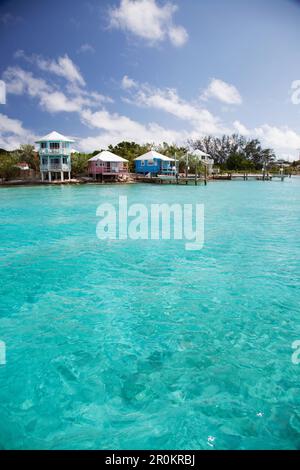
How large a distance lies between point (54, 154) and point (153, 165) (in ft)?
56.0

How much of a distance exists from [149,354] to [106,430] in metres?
1.48

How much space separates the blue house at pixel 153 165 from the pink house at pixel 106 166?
484 cm

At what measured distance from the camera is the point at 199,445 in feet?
11.2

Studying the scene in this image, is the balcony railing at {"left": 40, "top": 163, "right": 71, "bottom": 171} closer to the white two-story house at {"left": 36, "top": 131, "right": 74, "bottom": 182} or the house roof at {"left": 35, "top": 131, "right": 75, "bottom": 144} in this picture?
the white two-story house at {"left": 36, "top": 131, "right": 74, "bottom": 182}

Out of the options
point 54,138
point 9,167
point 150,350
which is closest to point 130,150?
point 54,138

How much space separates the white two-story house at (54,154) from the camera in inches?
1674

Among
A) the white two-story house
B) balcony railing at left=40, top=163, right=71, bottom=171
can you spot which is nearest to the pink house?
the white two-story house

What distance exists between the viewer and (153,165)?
2063 inches

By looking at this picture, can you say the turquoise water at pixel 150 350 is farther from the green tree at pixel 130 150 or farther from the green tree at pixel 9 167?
the green tree at pixel 130 150

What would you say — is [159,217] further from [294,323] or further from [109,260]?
[294,323]

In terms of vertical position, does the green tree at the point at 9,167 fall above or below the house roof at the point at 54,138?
below

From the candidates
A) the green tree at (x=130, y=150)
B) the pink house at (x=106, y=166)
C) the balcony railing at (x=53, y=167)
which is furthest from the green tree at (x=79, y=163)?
the green tree at (x=130, y=150)

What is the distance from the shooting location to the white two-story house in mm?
42531

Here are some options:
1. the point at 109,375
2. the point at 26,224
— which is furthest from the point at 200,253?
the point at 26,224
